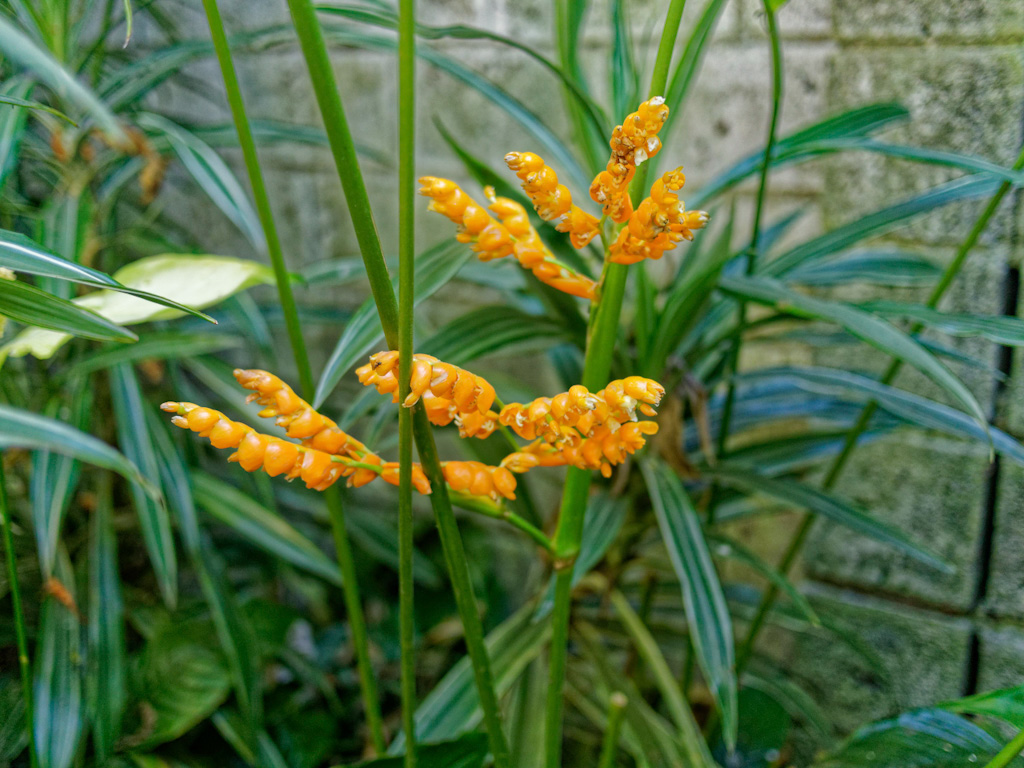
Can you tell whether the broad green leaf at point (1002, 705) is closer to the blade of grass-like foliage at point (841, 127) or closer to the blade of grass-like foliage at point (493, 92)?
the blade of grass-like foliage at point (841, 127)

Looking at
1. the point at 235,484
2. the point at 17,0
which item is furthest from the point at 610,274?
the point at 235,484

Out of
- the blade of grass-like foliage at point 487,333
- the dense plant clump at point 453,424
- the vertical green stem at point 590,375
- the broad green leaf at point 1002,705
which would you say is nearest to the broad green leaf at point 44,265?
the dense plant clump at point 453,424

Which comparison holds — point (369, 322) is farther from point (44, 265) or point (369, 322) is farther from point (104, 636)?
point (104, 636)

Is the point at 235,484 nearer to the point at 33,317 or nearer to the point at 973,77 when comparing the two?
the point at 33,317

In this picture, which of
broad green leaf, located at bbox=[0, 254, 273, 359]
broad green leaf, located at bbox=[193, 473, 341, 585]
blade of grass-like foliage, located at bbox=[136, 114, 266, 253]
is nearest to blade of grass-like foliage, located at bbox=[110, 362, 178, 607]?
broad green leaf, located at bbox=[193, 473, 341, 585]

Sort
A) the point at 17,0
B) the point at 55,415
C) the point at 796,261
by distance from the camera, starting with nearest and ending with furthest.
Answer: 1. the point at 17,0
2. the point at 796,261
3. the point at 55,415

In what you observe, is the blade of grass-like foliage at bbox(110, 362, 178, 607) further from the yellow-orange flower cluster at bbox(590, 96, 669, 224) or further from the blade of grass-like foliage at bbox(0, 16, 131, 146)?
the yellow-orange flower cluster at bbox(590, 96, 669, 224)
